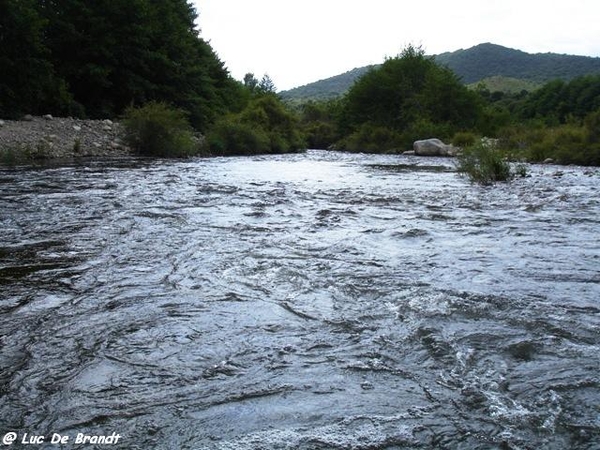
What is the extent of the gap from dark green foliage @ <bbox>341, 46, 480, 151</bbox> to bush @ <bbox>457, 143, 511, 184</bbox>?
20.5 meters

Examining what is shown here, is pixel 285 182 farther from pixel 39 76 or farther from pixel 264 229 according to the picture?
pixel 39 76

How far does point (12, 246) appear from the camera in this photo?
13.5 feet

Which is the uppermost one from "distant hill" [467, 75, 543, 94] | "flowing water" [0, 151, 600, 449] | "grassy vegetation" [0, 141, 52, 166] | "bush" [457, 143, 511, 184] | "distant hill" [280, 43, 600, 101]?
"distant hill" [280, 43, 600, 101]

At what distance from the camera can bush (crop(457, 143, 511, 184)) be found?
33.7ft

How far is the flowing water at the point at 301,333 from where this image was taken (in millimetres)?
1694

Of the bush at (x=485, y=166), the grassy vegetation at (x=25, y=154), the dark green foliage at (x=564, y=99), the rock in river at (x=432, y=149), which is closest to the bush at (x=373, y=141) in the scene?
the rock in river at (x=432, y=149)

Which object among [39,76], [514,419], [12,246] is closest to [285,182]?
[12,246]

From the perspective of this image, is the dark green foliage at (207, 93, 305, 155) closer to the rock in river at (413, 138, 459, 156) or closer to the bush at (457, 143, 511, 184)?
the rock in river at (413, 138, 459, 156)

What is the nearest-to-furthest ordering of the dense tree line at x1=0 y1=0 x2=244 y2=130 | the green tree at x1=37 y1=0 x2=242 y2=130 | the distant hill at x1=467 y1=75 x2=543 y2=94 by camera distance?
the dense tree line at x1=0 y1=0 x2=244 y2=130 → the green tree at x1=37 y1=0 x2=242 y2=130 → the distant hill at x1=467 y1=75 x2=543 y2=94

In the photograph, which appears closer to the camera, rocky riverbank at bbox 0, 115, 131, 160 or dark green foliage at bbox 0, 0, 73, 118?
rocky riverbank at bbox 0, 115, 131, 160

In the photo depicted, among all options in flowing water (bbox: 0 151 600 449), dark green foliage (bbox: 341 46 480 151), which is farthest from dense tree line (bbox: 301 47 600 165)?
flowing water (bbox: 0 151 600 449)

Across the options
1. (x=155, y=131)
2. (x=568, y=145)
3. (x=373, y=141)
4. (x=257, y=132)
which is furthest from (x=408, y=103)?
(x=155, y=131)

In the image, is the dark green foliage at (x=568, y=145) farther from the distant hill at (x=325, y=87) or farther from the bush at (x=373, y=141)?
the distant hill at (x=325, y=87)

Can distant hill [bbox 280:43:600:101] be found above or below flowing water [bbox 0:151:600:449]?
above
